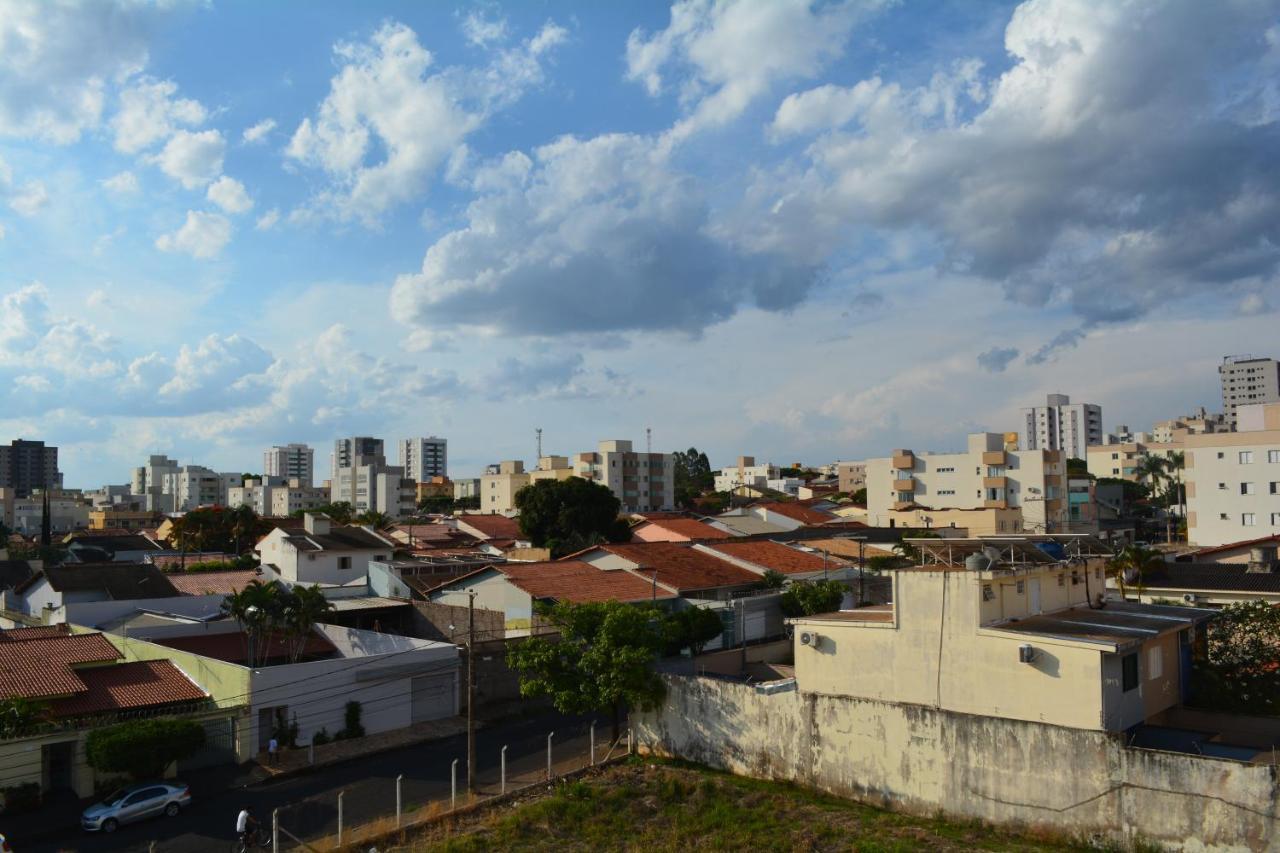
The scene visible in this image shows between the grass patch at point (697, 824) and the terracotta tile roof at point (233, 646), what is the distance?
1938 cm

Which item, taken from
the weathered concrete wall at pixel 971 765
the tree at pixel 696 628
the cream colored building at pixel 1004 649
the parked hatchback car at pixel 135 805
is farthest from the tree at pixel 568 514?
the parked hatchback car at pixel 135 805

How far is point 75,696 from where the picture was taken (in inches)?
1172

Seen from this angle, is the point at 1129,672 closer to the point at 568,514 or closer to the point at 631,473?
the point at 568,514

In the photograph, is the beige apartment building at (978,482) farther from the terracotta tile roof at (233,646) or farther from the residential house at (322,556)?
the terracotta tile roof at (233,646)

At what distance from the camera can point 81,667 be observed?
32.3 meters

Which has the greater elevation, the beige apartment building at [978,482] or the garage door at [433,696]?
the beige apartment building at [978,482]

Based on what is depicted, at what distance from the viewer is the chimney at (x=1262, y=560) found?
4230 centimetres

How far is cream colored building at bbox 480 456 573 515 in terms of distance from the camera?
447 feet

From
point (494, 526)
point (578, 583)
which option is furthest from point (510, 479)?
point (578, 583)

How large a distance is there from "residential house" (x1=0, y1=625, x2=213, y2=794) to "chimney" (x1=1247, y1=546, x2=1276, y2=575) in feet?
139

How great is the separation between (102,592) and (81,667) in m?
18.2

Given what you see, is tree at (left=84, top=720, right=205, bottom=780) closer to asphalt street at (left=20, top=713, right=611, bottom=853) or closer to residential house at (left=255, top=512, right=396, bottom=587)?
asphalt street at (left=20, top=713, right=611, bottom=853)

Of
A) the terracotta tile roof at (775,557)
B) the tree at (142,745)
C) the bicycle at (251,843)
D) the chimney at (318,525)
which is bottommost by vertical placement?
the bicycle at (251,843)

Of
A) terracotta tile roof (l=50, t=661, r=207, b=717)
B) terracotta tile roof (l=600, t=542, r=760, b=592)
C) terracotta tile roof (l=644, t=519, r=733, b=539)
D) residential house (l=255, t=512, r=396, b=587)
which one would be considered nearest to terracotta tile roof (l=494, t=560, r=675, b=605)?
terracotta tile roof (l=600, t=542, r=760, b=592)
